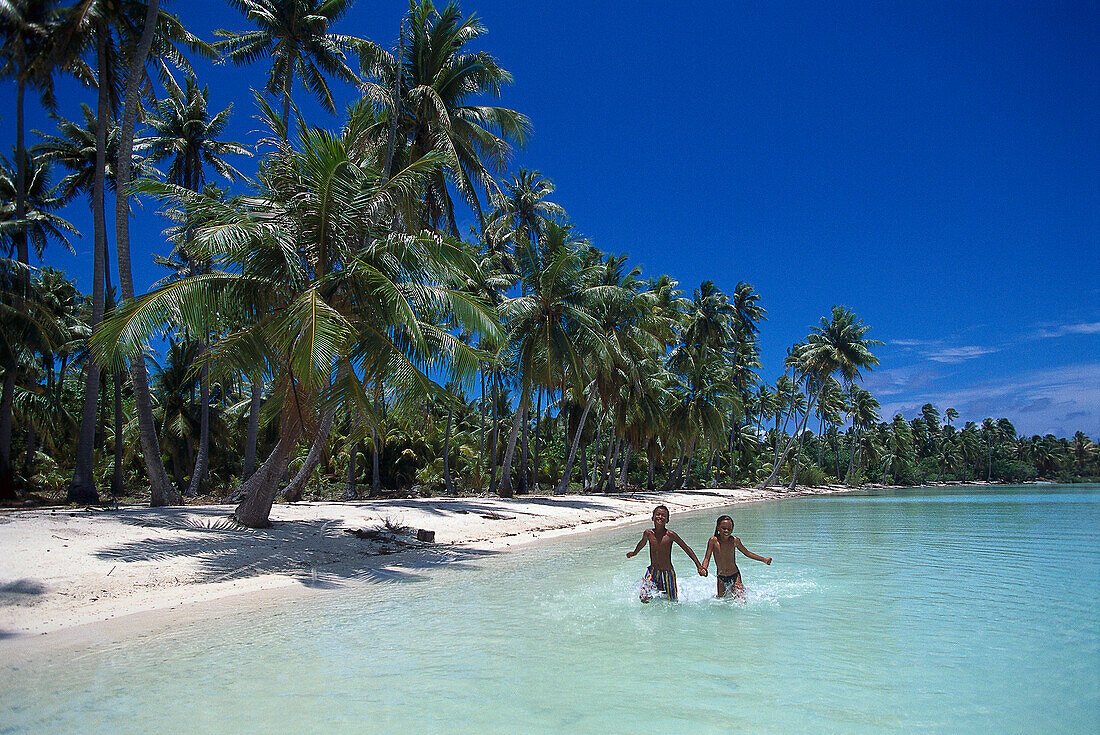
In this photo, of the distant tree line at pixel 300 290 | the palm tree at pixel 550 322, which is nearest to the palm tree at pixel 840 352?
the distant tree line at pixel 300 290

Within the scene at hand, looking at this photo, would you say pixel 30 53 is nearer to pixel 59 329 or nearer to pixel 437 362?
pixel 59 329

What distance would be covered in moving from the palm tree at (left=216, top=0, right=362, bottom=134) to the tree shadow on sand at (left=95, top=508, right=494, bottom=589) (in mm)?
10385

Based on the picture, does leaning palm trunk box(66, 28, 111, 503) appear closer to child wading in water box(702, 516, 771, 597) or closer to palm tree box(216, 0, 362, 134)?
palm tree box(216, 0, 362, 134)

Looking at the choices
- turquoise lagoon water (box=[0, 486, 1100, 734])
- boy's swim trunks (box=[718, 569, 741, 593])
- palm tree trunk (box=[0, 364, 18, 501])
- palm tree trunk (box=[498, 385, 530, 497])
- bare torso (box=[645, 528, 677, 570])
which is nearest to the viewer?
turquoise lagoon water (box=[0, 486, 1100, 734])

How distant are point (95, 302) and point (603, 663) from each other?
47.4 feet

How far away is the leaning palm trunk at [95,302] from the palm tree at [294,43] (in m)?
3.76

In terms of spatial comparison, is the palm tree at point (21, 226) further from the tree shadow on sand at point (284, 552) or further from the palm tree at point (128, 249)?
the tree shadow on sand at point (284, 552)

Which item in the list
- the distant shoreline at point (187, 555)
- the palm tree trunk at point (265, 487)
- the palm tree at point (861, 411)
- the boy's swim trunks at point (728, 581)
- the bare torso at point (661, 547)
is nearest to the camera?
the distant shoreline at point (187, 555)

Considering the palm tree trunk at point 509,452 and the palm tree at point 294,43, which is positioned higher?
the palm tree at point 294,43

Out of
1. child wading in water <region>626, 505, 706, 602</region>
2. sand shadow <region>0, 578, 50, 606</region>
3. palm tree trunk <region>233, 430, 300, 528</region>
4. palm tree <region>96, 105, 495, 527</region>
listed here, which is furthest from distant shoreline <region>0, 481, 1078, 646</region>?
child wading in water <region>626, 505, 706, 602</region>

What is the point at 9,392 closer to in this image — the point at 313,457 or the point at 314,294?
the point at 313,457

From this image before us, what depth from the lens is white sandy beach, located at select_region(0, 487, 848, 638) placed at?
7.73 m

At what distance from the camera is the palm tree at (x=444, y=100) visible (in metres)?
19.1


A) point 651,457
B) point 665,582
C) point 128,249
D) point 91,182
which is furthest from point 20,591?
point 651,457
